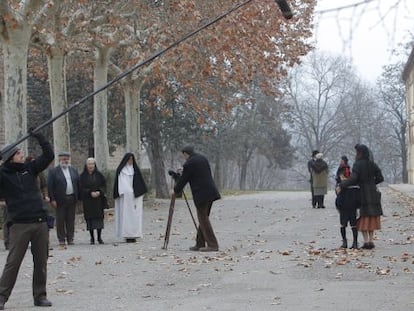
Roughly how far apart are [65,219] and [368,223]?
6.08 metres

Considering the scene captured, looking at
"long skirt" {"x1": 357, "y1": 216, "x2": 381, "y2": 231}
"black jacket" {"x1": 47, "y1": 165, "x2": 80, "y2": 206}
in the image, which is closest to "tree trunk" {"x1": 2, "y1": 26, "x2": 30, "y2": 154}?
"black jacket" {"x1": 47, "y1": 165, "x2": 80, "y2": 206}

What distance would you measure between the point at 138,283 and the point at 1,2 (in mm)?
10825

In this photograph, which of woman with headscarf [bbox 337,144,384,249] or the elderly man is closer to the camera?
woman with headscarf [bbox 337,144,384,249]

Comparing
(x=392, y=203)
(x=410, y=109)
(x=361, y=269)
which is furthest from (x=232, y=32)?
(x=410, y=109)

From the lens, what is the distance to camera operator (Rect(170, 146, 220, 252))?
15.6 m

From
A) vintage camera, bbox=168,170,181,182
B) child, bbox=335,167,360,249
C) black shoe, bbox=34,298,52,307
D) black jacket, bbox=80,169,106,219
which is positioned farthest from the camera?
black jacket, bbox=80,169,106,219

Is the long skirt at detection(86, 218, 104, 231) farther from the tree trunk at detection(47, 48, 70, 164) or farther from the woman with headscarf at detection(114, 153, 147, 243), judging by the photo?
the tree trunk at detection(47, 48, 70, 164)

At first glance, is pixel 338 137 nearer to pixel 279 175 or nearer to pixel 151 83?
pixel 279 175

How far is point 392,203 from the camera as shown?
32.4 metres

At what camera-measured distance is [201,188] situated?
15555mm

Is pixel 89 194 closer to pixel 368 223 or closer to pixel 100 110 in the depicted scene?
pixel 368 223

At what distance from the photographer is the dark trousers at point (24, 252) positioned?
9844 millimetres

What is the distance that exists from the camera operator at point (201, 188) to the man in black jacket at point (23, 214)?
5802 millimetres

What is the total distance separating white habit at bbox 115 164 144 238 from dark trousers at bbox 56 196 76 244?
0.89 meters
